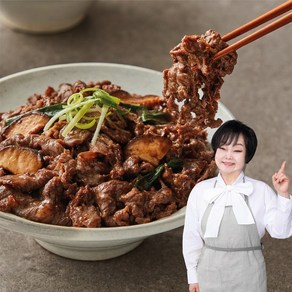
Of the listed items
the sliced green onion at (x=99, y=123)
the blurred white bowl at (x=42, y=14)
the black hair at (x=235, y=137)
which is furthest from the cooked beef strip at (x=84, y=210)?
the blurred white bowl at (x=42, y=14)

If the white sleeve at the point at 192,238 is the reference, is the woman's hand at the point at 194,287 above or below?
below

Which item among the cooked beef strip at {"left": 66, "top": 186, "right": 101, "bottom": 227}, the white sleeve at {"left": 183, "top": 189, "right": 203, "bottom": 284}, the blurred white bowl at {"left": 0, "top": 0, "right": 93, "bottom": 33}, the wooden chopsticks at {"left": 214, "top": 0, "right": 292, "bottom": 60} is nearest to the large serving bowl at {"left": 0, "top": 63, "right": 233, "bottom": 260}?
the cooked beef strip at {"left": 66, "top": 186, "right": 101, "bottom": 227}

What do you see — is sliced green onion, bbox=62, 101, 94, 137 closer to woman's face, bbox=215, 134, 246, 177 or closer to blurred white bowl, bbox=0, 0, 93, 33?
woman's face, bbox=215, 134, 246, 177

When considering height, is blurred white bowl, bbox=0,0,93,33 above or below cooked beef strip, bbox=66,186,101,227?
above

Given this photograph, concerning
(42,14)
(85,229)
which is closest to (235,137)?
(85,229)

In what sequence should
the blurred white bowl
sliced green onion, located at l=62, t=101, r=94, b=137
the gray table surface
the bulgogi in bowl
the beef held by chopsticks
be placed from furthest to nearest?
the blurred white bowl
the gray table surface
sliced green onion, located at l=62, t=101, r=94, b=137
the bulgogi in bowl
the beef held by chopsticks

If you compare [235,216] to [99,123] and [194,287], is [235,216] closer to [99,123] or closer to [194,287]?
[194,287]

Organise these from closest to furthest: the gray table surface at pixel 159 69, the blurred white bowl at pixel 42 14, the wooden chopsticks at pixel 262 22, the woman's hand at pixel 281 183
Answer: the woman's hand at pixel 281 183
the wooden chopsticks at pixel 262 22
the gray table surface at pixel 159 69
the blurred white bowl at pixel 42 14

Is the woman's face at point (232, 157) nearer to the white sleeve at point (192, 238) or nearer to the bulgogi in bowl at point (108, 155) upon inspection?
the white sleeve at point (192, 238)
